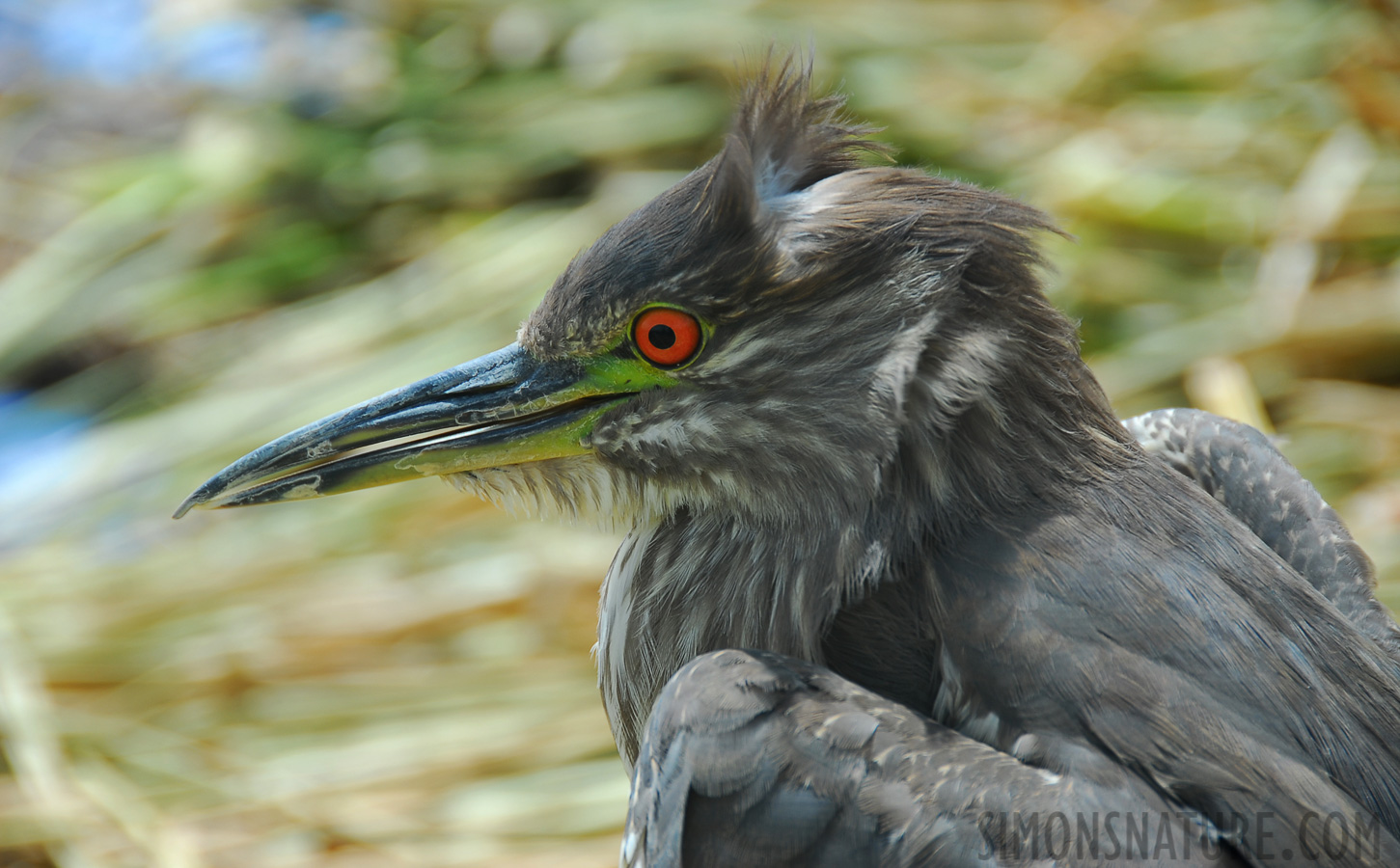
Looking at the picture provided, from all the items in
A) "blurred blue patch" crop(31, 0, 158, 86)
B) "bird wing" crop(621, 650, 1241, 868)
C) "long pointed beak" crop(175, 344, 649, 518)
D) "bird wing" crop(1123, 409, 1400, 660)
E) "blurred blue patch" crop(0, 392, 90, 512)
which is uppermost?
"blurred blue patch" crop(31, 0, 158, 86)

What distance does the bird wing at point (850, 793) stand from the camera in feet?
6.61

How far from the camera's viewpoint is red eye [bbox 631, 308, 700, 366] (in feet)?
8.21

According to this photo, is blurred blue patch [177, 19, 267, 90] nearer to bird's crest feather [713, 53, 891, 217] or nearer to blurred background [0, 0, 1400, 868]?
blurred background [0, 0, 1400, 868]

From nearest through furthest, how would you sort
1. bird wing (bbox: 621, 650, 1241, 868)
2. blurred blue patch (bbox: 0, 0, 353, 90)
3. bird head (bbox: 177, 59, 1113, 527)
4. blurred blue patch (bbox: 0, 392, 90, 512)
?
bird wing (bbox: 621, 650, 1241, 868) → bird head (bbox: 177, 59, 1113, 527) → blurred blue patch (bbox: 0, 392, 90, 512) → blurred blue patch (bbox: 0, 0, 353, 90)

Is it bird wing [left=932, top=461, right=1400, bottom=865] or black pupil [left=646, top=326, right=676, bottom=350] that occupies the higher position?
black pupil [left=646, top=326, right=676, bottom=350]

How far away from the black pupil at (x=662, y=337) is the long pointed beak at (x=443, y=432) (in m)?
0.18

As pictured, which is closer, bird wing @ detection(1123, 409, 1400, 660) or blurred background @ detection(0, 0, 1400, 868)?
bird wing @ detection(1123, 409, 1400, 660)

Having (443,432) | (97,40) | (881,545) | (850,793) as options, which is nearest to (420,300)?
(443,432)

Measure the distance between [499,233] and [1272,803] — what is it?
533 cm

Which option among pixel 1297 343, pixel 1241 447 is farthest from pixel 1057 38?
pixel 1241 447

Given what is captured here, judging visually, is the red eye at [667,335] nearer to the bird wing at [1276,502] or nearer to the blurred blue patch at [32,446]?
the bird wing at [1276,502]

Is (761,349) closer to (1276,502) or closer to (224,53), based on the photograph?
(1276,502)

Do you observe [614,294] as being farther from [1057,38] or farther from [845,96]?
[1057,38]

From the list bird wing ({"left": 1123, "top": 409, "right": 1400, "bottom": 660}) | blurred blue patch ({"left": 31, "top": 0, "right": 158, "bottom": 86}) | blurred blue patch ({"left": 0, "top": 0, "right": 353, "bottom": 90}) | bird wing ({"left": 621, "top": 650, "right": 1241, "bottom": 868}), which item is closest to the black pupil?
bird wing ({"left": 621, "top": 650, "right": 1241, "bottom": 868})
